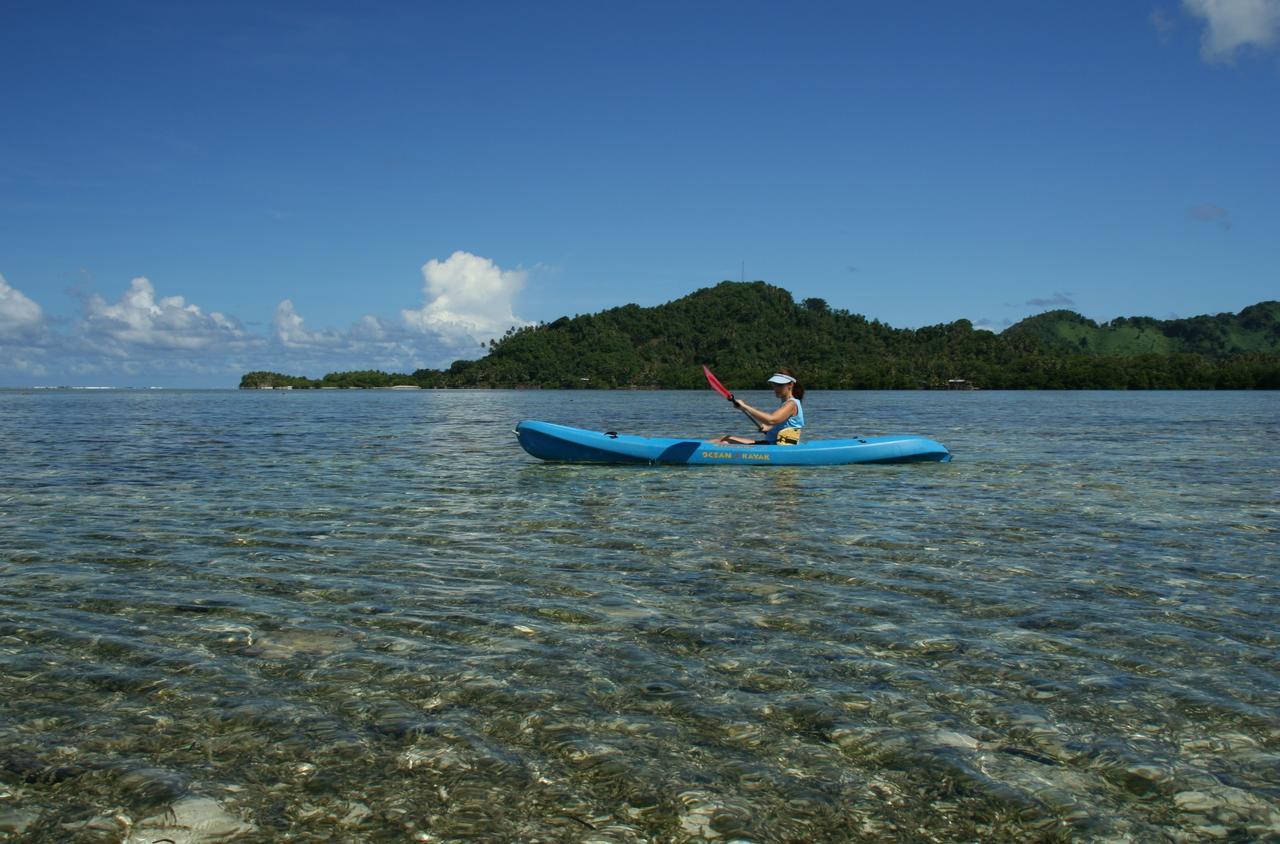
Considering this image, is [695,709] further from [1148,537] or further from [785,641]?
[1148,537]

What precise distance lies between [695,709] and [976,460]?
18.1 meters

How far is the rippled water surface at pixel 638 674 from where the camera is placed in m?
3.93

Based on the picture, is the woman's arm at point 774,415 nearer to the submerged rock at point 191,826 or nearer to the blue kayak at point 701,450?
the blue kayak at point 701,450

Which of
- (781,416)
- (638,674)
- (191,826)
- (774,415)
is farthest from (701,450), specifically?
(191,826)

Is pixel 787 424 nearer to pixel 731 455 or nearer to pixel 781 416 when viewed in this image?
pixel 781 416

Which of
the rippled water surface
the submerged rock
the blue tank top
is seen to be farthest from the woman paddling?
the submerged rock

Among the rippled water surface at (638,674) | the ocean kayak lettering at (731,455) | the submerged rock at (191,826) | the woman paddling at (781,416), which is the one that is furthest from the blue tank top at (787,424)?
the submerged rock at (191,826)

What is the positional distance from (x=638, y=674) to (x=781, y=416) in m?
12.1

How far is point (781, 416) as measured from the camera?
56.7ft

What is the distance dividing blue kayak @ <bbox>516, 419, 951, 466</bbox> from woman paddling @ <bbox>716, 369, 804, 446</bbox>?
1.00 feet

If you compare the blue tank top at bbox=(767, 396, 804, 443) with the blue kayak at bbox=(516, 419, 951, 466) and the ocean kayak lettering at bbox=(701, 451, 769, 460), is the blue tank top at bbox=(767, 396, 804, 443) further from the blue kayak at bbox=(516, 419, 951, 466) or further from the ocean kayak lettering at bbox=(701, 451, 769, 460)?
the ocean kayak lettering at bbox=(701, 451, 769, 460)

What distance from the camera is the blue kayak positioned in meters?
17.4

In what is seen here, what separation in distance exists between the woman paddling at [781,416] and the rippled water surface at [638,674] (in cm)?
479

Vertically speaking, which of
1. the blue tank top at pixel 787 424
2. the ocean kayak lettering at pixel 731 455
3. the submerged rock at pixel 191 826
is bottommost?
the submerged rock at pixel 191 826
